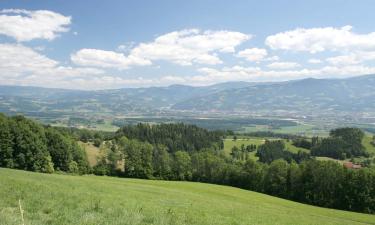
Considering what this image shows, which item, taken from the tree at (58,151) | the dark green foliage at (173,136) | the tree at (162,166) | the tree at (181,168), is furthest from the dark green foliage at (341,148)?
the tree at (58,151)

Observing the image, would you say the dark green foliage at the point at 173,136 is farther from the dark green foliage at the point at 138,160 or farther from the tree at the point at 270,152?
the dark green foliage at the point at 138,160

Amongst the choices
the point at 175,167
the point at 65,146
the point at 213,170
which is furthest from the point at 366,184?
the point at 65,146

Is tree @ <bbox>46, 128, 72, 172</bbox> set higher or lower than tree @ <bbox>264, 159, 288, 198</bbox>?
higher

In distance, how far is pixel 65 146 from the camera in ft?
303

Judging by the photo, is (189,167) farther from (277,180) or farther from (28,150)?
(28,150)

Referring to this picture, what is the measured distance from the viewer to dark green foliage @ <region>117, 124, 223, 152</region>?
563 feet

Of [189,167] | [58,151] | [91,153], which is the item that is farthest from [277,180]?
[91,153]

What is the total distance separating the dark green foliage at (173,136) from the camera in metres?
172

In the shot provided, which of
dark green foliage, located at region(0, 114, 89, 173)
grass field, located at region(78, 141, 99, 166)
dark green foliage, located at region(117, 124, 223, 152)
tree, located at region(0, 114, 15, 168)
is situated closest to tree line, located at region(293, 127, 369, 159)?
dark green foliage, located at region(117, 124, 223, 152)

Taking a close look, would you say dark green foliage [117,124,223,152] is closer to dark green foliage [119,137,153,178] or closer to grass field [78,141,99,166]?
grass field [78,141,99,166]

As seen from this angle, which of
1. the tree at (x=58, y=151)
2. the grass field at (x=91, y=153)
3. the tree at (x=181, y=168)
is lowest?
the tree at (x=181, y=168)

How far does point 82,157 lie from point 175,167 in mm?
30220

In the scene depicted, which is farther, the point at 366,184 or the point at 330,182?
the point at 330,182

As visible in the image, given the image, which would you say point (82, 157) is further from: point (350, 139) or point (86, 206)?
point (350, 139)
